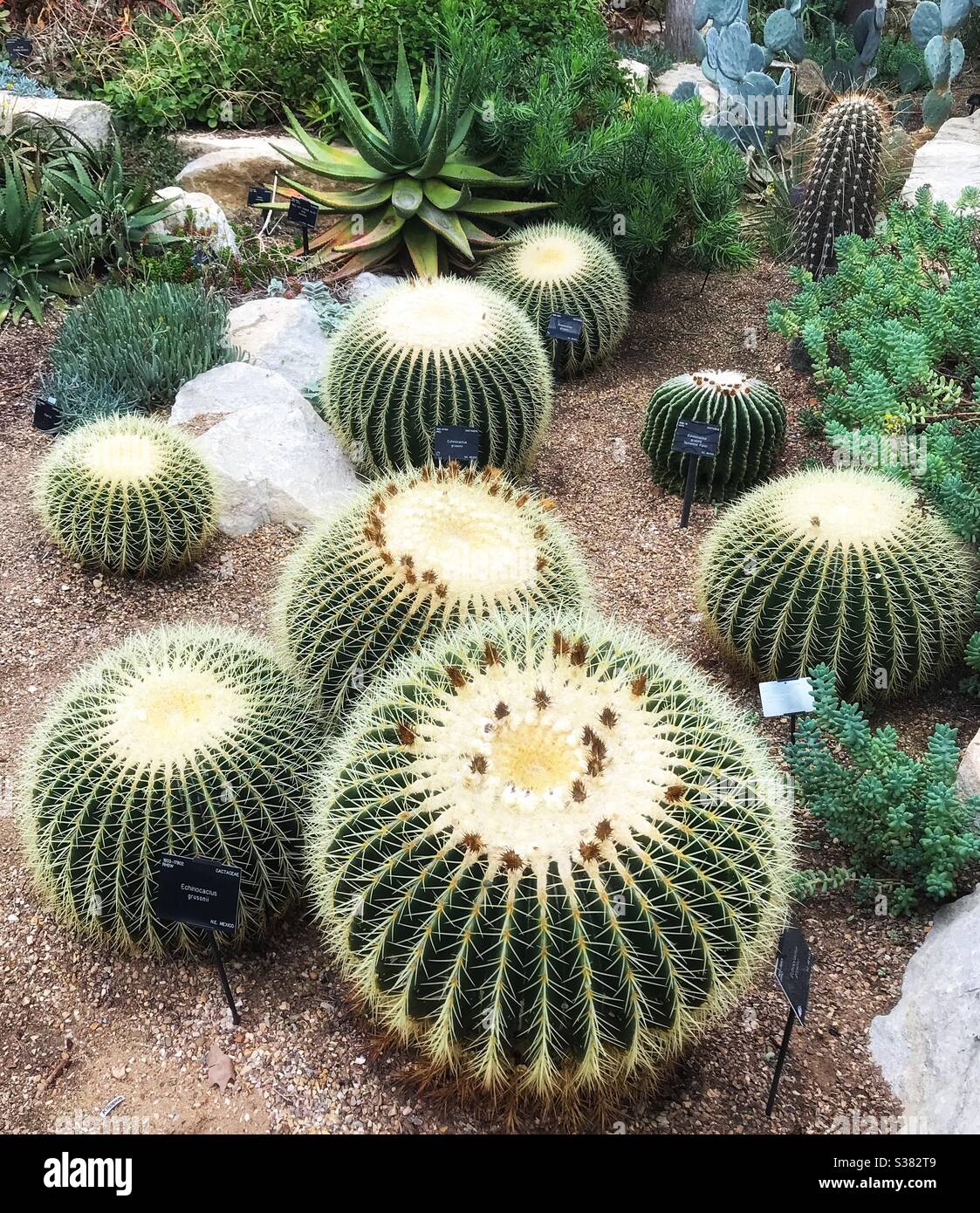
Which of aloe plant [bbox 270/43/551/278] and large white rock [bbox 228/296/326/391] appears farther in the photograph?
aloe plant [bbox 270/43/551/278]

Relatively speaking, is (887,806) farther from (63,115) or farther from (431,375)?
(63,115)

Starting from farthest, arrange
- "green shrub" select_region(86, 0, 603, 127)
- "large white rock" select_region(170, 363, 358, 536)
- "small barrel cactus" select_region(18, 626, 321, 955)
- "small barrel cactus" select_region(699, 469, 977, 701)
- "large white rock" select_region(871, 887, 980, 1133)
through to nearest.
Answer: "green shrub" select_region(86, 0, 603, 127)
"large white rock" select_region(170, 363, 358, 536)
"small barrel cactus" select_region(699, 469, 977, 701)
"small barrel cactus" select_region(18, 626, 321, 955)
"large white rock" select_region(871, 887, 980, 1133)

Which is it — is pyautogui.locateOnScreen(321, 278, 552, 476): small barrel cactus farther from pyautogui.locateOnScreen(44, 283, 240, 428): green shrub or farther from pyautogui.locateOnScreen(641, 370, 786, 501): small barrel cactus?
pyautogui.locateOnScreen(44, 283, 240, 428): green shrub

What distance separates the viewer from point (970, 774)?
3.29 meters

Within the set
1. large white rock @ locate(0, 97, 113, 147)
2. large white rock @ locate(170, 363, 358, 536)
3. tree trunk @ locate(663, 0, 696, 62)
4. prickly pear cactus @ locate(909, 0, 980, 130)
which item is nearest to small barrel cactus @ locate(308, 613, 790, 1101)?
large white rock @ locate(170, 363, 358, 536)

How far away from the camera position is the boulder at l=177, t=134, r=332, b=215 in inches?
327

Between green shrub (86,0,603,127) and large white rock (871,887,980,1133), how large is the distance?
760 centimetres

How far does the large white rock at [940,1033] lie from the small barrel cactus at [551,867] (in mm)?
489

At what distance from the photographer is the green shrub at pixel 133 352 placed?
5.70m

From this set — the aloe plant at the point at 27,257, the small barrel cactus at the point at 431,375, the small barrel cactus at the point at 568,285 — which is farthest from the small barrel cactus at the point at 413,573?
the aloe plant at the point at 27,257

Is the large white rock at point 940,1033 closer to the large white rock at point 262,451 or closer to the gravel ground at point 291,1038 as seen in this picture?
the gravel ground at point 291,1038

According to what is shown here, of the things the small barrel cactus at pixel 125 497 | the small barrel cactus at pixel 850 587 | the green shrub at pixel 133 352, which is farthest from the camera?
the green shrub at pixel 133 352
